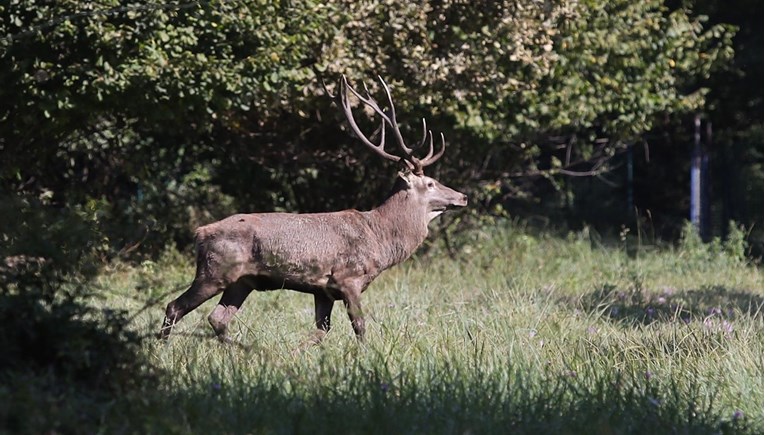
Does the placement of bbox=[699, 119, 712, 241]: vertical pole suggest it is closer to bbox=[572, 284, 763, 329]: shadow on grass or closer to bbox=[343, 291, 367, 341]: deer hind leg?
bbox=[572, 284, 763, 329]: shadow on grass

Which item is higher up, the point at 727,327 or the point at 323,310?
the point at 323,310

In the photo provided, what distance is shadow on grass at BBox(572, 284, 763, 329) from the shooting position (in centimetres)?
973

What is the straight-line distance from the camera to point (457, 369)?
662cm

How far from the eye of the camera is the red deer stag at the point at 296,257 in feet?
27.5

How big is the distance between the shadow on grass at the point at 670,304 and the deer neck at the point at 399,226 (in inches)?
58.6

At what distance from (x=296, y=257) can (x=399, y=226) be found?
1147 mm

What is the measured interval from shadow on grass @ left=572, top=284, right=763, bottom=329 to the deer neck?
1.49 metres

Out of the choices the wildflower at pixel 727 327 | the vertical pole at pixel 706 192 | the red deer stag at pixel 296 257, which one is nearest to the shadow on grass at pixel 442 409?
the red deer stag at pixel 296 257

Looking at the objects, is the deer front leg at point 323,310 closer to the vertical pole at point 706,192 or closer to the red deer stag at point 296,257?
the red deer stag at point 296,257

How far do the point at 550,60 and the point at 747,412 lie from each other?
6888 mm

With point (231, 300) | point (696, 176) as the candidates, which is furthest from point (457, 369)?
point (696, 176)

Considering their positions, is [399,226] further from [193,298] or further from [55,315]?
[55,315]

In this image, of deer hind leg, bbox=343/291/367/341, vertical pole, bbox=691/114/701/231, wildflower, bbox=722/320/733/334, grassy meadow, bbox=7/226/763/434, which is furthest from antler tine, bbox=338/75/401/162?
vertical pole, bbox=691/114/701/231

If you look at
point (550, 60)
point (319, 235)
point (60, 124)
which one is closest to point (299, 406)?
point (319, 235)
